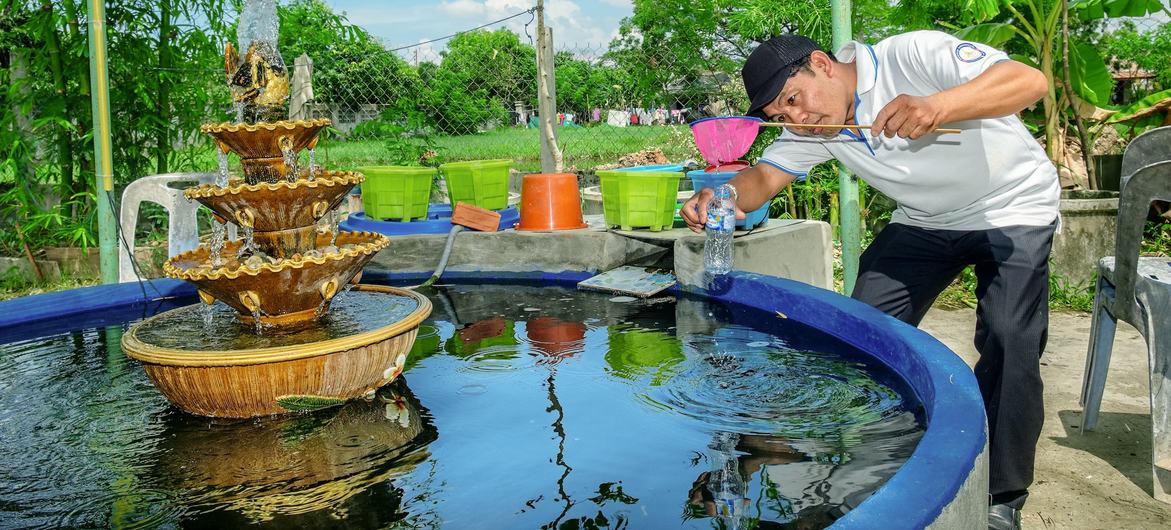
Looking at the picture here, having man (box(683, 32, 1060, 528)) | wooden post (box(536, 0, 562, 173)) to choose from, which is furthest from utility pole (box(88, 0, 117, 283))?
man (box(683, 32, 1060, 528))

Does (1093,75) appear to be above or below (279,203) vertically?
above

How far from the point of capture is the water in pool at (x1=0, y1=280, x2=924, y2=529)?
8.00 feet

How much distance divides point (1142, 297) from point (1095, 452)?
0.67 metres

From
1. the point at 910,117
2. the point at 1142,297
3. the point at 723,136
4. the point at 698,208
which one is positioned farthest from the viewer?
the point at 698,208

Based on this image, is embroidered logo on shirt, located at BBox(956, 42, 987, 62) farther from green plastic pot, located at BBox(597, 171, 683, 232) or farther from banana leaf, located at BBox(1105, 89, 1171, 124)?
banana leaf, located at BBox(1105, 89, 1171, 124)

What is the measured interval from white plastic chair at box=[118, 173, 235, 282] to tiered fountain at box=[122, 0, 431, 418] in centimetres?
221

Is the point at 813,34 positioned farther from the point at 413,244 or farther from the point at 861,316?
the point at 861,316

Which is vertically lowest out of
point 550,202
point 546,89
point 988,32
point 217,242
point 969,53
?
point 217,242

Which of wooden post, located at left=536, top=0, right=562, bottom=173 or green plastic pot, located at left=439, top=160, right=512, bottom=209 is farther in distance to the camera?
wooden post, located at left=536, top=0, right=562, bottom=173

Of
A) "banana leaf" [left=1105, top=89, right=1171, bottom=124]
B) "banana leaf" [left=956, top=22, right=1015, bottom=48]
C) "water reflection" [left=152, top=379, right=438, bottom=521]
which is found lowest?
"water reflection" [left=152, top=379, right=438, bottom=521]

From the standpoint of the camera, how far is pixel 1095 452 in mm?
3506

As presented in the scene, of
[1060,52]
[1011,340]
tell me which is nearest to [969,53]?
[1011,340]

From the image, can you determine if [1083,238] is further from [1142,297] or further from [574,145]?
[574,145]

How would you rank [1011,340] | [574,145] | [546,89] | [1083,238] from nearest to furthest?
1. [1011,340]
2. [1083,238]
3. [546,89]
4. [574,145]
